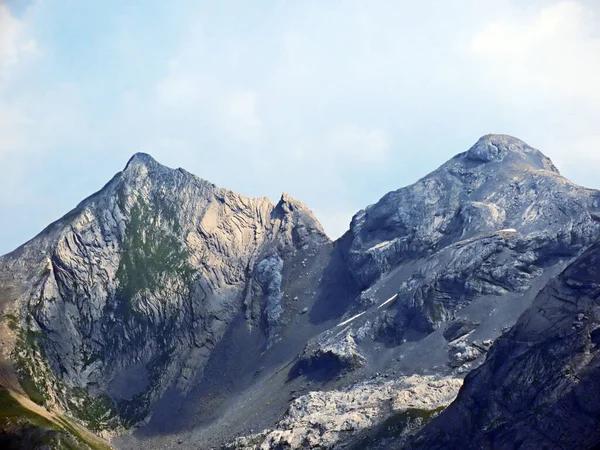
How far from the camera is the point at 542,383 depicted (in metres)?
141

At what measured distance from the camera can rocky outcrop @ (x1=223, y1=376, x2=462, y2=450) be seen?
16788 cm

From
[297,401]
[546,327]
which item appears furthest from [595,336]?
[297,401]

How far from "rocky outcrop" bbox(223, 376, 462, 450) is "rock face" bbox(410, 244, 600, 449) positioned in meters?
17.7

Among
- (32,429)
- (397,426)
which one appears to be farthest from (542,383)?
(32,429)

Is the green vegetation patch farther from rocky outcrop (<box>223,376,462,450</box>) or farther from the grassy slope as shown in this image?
the grassy slope

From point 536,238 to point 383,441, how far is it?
66.3 meters

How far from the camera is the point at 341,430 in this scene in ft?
554

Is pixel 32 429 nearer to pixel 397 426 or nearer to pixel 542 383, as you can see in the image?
pixel 397 426

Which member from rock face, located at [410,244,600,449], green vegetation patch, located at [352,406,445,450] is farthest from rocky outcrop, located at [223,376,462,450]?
rock face, located at [410,244,600,449]

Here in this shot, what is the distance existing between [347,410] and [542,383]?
159 feet

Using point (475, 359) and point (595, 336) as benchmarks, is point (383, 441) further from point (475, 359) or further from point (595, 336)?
point (595, 336)

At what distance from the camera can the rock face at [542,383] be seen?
132 meters

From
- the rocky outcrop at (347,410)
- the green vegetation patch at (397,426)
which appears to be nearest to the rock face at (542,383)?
the green vegetation patch at (397,426)

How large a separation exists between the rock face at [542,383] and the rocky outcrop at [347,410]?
17.7 metres
